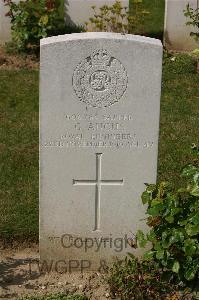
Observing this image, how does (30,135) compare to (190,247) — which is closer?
(190,247)

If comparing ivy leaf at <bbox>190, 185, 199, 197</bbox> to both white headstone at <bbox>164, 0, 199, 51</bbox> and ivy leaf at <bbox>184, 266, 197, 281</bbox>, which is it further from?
white headstone at <bbox>164, 0, 199, 51</bbox>

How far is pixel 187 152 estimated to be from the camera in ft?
23.8

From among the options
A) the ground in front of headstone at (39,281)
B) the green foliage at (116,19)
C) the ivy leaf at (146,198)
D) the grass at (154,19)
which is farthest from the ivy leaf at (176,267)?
the grass at (154,19)

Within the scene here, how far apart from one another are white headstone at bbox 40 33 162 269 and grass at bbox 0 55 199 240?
27.5 inches

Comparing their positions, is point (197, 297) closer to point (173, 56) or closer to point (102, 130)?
point (102, 130)

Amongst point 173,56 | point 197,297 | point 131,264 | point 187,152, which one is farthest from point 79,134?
point 173,56

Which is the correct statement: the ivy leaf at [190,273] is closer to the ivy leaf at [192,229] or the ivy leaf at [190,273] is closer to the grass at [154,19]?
the ivy leaf at [192,229]

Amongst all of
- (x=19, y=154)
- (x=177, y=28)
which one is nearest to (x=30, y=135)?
(x=19, y=154)

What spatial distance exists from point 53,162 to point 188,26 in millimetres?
5908

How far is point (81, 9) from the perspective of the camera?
1037cm

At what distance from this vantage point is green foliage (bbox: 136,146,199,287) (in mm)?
4461

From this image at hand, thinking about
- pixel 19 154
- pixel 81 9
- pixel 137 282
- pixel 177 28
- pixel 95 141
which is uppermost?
pixel 81 9

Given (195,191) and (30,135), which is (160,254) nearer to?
(195,191)

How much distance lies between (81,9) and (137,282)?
6.33 m
